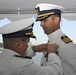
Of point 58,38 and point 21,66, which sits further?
point 58,38

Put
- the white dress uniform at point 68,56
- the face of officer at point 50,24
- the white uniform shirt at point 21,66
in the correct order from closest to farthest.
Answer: the white uniform shirt at point 21,66, the white dress uniform at point 68,56, the face of officer at point 50,24

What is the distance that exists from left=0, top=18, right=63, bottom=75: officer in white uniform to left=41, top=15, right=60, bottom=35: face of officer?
0.32 metres

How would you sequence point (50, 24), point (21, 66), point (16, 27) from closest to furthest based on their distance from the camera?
point (21, 66)
point (16, 27)
point (50, 24)

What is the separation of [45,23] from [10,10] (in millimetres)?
1398

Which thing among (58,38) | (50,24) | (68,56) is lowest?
(68,56)

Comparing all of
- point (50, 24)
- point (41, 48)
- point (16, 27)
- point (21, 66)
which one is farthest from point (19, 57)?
point (50, 24)

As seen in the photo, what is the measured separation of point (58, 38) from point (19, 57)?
509 mm

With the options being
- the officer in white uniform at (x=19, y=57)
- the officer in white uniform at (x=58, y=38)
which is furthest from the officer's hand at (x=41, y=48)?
the officer in white uniform at (x=19, y=57)

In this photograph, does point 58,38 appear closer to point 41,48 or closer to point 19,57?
point 41,48

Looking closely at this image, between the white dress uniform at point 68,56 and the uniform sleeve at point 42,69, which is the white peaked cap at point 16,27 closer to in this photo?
the uniform sleeve at point 42,69

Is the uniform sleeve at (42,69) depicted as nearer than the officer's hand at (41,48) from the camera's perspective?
Yes

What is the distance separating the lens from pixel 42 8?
1868 mm

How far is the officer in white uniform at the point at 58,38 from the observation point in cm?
162

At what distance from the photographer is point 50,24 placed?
5.72 feet
